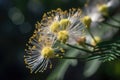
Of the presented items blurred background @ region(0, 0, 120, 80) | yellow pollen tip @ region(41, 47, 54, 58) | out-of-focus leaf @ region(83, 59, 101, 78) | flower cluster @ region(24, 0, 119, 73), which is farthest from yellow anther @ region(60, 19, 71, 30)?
blurred background @ region(0, 0, 120, 80)

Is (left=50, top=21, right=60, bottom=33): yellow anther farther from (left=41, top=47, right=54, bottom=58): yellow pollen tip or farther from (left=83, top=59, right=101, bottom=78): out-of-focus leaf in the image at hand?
(left=83, top=59, right=101, bottom=78): out-of-focus leaf

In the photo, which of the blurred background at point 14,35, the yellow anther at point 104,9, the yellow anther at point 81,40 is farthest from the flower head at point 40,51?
the blurred background at point 14,35

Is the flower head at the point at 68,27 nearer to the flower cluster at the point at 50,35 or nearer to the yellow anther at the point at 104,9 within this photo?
the flower cluster at the point at 50,35

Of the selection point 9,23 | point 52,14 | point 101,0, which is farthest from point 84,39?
point 9,23

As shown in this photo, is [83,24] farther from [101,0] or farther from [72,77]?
[72,77]

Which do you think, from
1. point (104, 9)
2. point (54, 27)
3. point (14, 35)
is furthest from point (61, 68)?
point (14, 35)

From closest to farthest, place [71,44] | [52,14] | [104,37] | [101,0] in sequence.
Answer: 1. [71,44]
2. [52,14]
3. [101,0]
4. [104,37]
